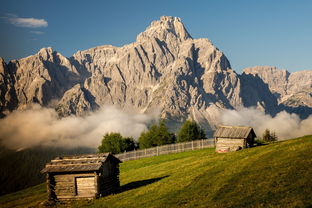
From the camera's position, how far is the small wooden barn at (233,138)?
1839 inches

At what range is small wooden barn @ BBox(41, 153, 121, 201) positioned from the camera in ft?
109

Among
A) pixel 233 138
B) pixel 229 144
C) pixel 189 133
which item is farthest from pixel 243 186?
pixel 189 133

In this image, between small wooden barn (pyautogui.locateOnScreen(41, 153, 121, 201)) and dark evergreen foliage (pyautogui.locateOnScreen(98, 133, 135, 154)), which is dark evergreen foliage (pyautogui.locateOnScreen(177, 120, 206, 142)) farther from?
small wooden barn (pyautogui.locateOnScreen(41, 153, 121, 201))

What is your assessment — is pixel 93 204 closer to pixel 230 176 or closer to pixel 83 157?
pixel 83 157

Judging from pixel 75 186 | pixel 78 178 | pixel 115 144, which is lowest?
pixel 75 186

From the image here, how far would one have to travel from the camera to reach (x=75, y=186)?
110 ft

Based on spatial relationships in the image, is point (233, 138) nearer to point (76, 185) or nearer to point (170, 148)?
point (76, 185)

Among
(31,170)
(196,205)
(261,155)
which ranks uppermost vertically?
(261,155)

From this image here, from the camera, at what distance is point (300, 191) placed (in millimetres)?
19781

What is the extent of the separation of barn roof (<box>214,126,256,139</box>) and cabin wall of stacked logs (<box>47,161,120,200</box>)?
824 inches

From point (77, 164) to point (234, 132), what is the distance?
2462cm

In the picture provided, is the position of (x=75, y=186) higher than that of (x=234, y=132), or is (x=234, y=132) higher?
(x=234, y=132)

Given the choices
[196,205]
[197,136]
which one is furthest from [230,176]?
[197,136]

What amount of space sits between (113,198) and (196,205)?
40.1 feet
